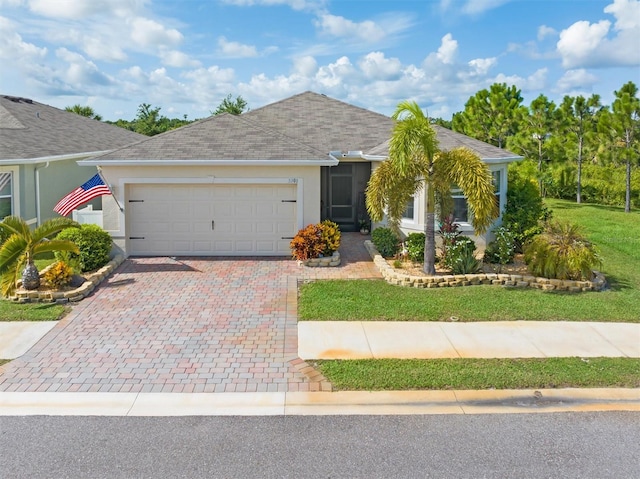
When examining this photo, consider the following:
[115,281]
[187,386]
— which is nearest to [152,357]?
[187,386]

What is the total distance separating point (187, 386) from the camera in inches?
304

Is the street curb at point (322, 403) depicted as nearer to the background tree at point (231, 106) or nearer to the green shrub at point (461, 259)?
the green shrub at point (461, 259)

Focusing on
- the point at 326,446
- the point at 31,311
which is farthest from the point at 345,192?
the point at 326,446

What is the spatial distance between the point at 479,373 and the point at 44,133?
58.8 ft

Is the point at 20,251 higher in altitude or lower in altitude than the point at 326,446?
higher

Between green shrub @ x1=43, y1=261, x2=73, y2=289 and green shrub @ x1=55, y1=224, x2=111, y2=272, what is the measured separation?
129 centimetres

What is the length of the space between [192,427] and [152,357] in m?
2.42

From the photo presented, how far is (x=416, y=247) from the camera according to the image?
47.0 feet

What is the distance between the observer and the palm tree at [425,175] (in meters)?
12.1

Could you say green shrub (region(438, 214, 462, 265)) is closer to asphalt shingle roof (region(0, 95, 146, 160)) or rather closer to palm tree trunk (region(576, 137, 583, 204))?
asphalt shingle roof (region(0, 95, 146, 160))

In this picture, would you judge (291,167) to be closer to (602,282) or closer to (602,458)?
(602,282)

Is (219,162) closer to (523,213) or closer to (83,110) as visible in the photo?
(523,213)

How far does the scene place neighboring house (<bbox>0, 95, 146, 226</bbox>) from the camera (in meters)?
16.1

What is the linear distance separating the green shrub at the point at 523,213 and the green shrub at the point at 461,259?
7.30ft
